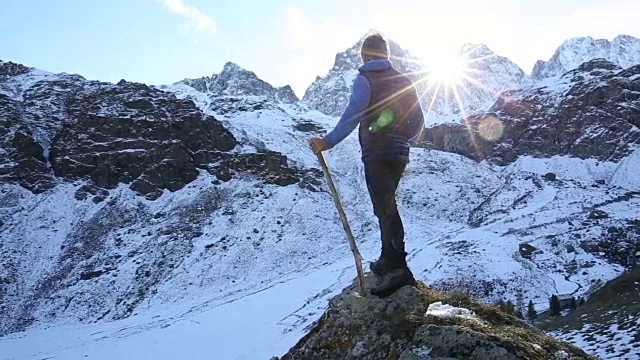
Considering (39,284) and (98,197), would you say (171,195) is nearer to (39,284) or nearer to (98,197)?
(98,197)

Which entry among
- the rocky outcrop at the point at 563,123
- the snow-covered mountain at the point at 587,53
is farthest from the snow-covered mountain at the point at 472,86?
the snow-covered mountain at the point at 587,53

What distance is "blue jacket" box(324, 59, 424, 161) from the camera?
5.23 m

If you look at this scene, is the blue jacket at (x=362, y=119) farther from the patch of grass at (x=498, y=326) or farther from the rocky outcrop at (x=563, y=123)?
the rocky outcrop at (x=563, y=123)

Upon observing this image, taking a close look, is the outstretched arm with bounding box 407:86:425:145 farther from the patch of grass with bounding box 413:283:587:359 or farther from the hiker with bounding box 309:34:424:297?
the patch of grass with bounding box 413:283:587:359

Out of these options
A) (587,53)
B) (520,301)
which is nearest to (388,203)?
(520,301)

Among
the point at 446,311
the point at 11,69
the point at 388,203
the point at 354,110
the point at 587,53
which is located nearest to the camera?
the point at 446,311

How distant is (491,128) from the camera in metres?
97.6

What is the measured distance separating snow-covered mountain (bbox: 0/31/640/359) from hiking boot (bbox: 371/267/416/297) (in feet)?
78.0

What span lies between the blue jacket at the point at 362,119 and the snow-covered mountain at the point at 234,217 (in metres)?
24.2

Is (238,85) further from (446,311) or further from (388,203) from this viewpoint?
(446,311)

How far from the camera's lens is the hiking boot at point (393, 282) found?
16.3ft

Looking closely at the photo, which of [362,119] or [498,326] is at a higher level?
[362,119]

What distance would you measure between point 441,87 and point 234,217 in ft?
329

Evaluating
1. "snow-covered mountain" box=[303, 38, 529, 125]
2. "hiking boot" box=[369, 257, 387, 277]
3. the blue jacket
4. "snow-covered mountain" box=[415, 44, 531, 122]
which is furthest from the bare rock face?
"snow-covered mountain" box=[303, 38, 529, 125]
